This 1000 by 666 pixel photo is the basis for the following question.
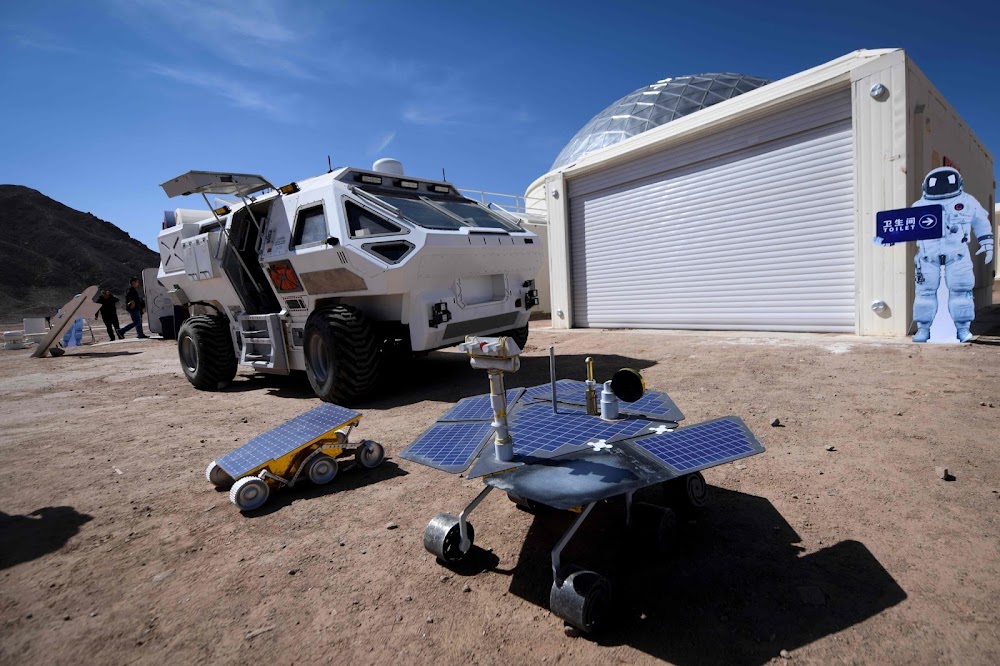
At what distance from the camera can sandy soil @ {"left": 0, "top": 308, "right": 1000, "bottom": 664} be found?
1947 millimetres

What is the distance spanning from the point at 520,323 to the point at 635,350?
8.43 feet

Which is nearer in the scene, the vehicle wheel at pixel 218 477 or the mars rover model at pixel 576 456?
the mars rover model at pixel 576 456

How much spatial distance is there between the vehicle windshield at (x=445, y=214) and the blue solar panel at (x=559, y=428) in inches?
137

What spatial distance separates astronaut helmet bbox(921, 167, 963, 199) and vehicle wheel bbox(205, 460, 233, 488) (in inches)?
366

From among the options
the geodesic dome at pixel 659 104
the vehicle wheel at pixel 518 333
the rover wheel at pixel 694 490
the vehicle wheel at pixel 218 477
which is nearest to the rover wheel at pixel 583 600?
the rover wheel at pixel 694 490

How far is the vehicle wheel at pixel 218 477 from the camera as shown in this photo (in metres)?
3.68

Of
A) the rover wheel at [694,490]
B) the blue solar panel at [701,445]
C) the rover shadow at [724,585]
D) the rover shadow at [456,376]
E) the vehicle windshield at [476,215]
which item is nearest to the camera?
the rover shadow at [724,585]

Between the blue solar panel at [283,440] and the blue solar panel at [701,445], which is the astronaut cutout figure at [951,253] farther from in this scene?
the blue solar panel at [283,440]

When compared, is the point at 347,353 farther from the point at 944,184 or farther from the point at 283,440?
the point at 944,184

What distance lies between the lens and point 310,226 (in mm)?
6309

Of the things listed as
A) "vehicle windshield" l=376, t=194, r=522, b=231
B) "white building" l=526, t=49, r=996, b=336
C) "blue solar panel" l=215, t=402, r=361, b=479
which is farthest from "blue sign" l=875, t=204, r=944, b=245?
"blue solar panel" l=215, t=402, r=361, b=479

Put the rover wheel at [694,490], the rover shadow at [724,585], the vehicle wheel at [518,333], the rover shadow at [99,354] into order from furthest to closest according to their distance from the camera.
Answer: the rover shadow at [99,354]
the vehicle wheel at [518,333]
the rover wheel at [694,490]
the rover shadow at [724,585]

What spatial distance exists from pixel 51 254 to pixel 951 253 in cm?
6479

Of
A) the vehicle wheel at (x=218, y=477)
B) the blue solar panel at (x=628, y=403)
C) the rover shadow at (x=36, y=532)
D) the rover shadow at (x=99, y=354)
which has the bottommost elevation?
the rover shadow at (x=36, y=532)
